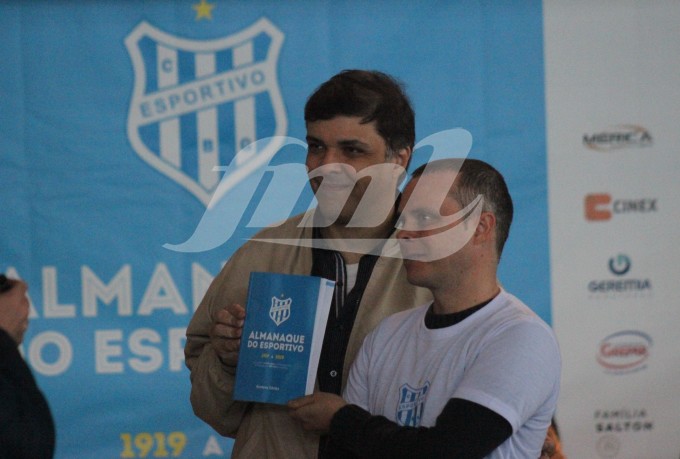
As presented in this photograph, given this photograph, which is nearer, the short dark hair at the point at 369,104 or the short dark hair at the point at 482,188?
the short dark hair at the point at 482,188

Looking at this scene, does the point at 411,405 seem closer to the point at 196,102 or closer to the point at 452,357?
the point at 452,357

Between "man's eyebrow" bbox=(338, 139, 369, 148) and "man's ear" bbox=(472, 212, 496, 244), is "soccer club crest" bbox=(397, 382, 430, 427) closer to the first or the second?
"man's ear" bbox=(472, 212, 496, 244)

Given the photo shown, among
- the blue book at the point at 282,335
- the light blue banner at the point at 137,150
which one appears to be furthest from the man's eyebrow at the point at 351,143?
the light blue banner at the point at 137,150

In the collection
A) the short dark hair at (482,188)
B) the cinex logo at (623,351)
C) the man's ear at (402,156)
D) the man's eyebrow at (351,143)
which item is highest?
the man's eyebrow at (351,143)

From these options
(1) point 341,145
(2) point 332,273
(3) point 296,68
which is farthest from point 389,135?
(3) point 296,68

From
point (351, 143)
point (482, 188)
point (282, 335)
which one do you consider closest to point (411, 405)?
point (282, 335)

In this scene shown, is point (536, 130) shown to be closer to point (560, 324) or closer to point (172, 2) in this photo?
point (560, 324)

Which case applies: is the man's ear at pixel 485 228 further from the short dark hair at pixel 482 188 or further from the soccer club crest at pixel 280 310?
the soccer club crest at pixel 280 310

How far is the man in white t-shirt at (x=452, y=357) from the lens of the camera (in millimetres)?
1572

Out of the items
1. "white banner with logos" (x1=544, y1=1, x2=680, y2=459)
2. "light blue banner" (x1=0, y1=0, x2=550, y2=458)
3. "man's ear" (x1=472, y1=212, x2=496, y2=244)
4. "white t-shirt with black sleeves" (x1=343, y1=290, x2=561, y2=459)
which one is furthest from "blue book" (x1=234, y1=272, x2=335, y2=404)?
"white banner with logos" (x1=544, y1=1, x2=680, y2=459)

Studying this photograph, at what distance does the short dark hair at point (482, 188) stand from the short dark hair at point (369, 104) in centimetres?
30

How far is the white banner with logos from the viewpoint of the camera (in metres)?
4.15

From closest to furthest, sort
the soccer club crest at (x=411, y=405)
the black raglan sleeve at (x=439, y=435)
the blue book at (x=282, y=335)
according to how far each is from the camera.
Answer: the black raglan sleeve at (x=439, y=435), the soccer club crest at (x=411, y=405), the blue book at (x=282, y=335)

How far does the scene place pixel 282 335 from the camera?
6.29ft
